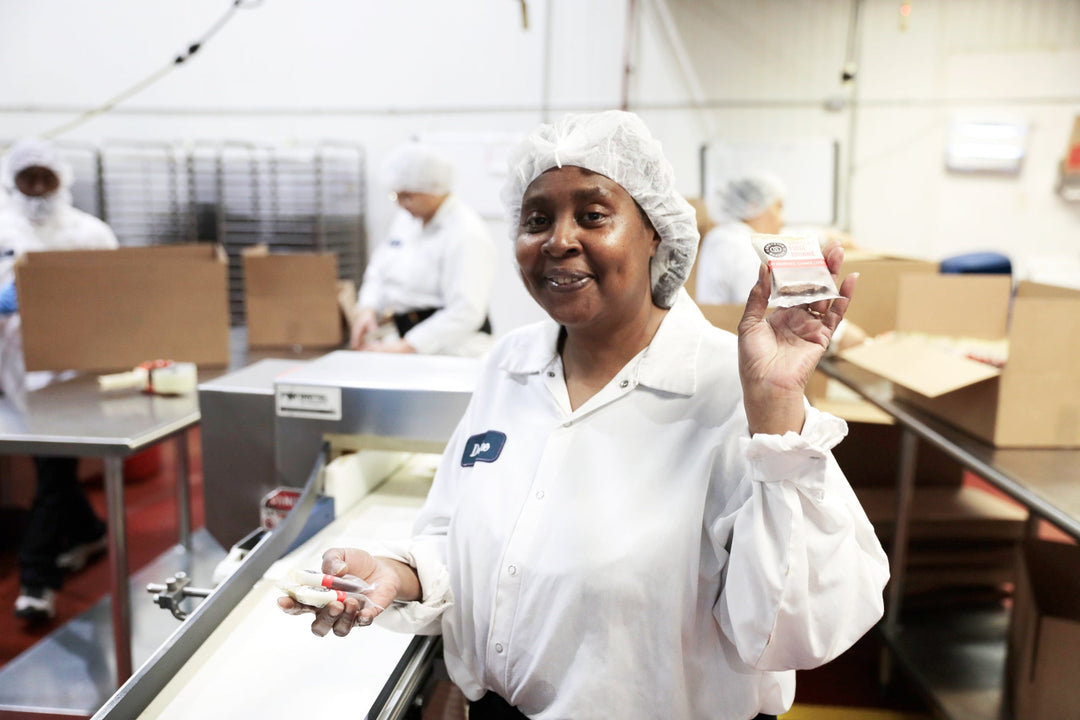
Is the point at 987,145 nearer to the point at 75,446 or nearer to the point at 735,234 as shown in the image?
the point at 735,234

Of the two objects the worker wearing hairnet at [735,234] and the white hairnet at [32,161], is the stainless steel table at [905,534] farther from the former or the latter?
the white hairnet at [32,161]

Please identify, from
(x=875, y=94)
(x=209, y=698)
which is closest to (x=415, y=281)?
(x=209, y=698)

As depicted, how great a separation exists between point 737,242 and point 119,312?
231 centimetres

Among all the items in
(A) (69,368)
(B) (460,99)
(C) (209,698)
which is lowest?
(C) (209,698)

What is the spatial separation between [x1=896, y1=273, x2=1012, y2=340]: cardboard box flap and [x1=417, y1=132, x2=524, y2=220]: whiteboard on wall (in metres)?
3.28

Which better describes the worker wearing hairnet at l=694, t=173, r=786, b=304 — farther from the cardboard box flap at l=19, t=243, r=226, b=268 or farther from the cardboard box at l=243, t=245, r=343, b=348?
the cardboard box flap at l=19, t=243, r=226, b=268

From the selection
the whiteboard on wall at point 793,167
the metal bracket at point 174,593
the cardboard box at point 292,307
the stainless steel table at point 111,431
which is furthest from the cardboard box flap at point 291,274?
the whiteboard on wall at point 793,167

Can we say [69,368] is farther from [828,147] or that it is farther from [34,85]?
[828,147]

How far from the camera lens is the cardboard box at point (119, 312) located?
2391 mm

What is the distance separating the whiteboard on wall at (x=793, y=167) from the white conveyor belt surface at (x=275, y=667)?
13.9 feet

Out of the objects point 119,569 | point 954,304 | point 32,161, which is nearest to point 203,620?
point 119,569

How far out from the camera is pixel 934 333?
2285mm

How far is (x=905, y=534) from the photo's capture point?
2449mm

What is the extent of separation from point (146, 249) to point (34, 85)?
11.9ft
